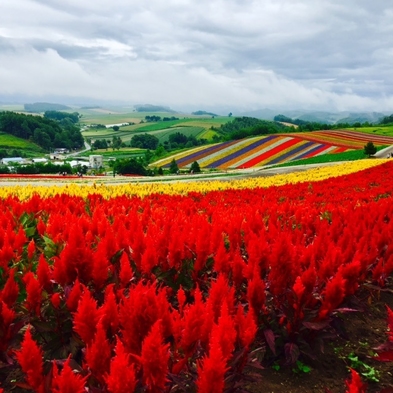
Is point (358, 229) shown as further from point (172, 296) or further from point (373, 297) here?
point (172, 296)

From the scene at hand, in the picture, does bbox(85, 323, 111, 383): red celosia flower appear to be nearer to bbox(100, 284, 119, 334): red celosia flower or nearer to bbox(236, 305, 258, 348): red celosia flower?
bbox(100, 284, 119, 334): red celosia flower

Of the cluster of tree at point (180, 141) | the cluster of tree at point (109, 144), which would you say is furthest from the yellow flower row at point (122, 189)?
the cluster of tree at point (109, 144)

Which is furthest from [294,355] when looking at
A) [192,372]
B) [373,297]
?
[373,297]

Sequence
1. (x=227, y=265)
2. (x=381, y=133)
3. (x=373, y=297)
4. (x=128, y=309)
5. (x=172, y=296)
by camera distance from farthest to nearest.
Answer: (x=381, y=133), (x=373, y=297), (x=172, y=296), (x=227, y=265), (x=128, y=309)

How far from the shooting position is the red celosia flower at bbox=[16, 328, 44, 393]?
1.83 metres

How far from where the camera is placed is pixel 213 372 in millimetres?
1706

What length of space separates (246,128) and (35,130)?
80.6 meters

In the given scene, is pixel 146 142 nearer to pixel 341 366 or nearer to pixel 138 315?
pixel 341 366

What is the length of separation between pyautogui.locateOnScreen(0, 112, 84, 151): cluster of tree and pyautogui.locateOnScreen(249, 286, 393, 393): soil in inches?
6146

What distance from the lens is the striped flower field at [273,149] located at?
6444cm

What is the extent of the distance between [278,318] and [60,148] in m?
165

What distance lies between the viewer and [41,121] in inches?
6211

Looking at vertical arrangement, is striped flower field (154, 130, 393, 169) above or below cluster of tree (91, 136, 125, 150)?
above

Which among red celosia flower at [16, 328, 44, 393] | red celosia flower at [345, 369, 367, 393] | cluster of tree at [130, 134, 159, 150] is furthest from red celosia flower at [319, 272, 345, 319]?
cluster of tree at [130, 134, 159, 150]
